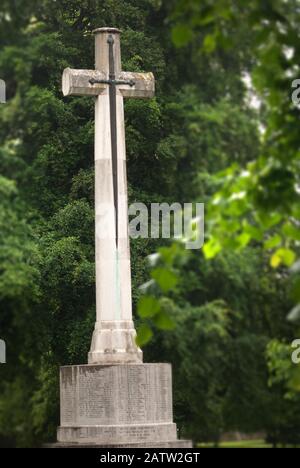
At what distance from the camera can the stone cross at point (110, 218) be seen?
12.6m

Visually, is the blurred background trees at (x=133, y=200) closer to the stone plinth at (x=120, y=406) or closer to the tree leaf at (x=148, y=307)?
the stone plinth at (x=120, y=406)

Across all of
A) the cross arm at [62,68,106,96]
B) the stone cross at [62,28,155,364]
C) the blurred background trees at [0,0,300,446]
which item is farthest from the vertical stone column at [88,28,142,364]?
the blurred background trees at [0,0,300,446]

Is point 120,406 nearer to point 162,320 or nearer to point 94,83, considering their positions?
point 94,83

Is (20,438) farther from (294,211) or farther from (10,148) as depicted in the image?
(294,211)

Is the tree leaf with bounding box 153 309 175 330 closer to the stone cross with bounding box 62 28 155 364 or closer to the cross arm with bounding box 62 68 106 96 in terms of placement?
the stone cross with bounding box 62 28 155 364

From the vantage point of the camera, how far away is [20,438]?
22500mm

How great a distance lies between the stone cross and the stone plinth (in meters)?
0.29

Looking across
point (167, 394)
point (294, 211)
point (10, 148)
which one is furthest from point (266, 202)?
point (10, 148)

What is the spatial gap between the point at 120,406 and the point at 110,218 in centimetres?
201

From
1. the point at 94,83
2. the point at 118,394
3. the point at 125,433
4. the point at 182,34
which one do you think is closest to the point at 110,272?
the point at 118,394

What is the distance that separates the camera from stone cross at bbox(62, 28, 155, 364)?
1262 centimetres

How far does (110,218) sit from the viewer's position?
12.8 m

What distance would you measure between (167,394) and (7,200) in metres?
6.77

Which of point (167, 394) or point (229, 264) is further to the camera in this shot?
point (229, 264)
